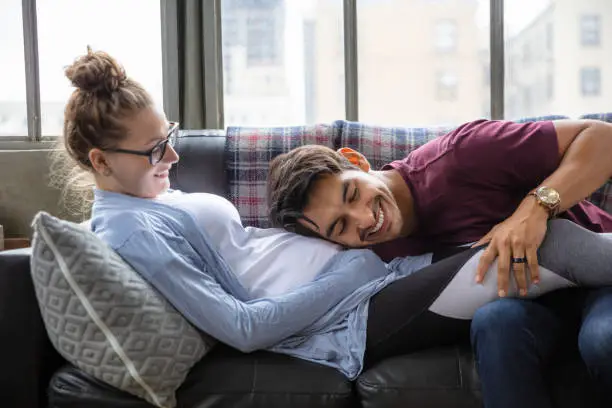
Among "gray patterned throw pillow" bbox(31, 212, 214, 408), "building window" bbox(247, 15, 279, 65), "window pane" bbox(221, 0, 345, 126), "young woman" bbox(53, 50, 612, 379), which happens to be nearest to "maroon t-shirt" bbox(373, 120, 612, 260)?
"young woman" bbox(53, 50, 612, 379)

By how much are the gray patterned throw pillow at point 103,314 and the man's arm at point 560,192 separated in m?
0.63

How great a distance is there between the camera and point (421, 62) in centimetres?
289

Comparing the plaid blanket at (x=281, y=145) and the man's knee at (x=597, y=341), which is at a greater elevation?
the plaid blanket at (x=281, y=145)

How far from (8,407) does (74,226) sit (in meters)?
0.40

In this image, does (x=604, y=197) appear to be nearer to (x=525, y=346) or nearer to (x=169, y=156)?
→ (x=525, y=346)

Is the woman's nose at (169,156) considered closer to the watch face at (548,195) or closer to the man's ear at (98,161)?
the man's ear at (98,161)

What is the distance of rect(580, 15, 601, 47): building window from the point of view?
2801 millimetres

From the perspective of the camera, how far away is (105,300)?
3.93 feet

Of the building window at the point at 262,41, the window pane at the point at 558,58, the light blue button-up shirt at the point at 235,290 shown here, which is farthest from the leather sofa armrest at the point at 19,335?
the window pane at the point at 558,58

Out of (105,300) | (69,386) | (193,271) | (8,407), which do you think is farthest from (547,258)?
(8,407)

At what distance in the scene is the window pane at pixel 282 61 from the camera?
286cm

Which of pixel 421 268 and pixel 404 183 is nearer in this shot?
pixel 421 268

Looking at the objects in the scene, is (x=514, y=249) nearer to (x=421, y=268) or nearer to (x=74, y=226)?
(x=421, y=268)

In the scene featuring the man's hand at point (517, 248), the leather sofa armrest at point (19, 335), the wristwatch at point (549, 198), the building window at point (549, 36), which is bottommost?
the leather sofa armrest at point (19, 335)
